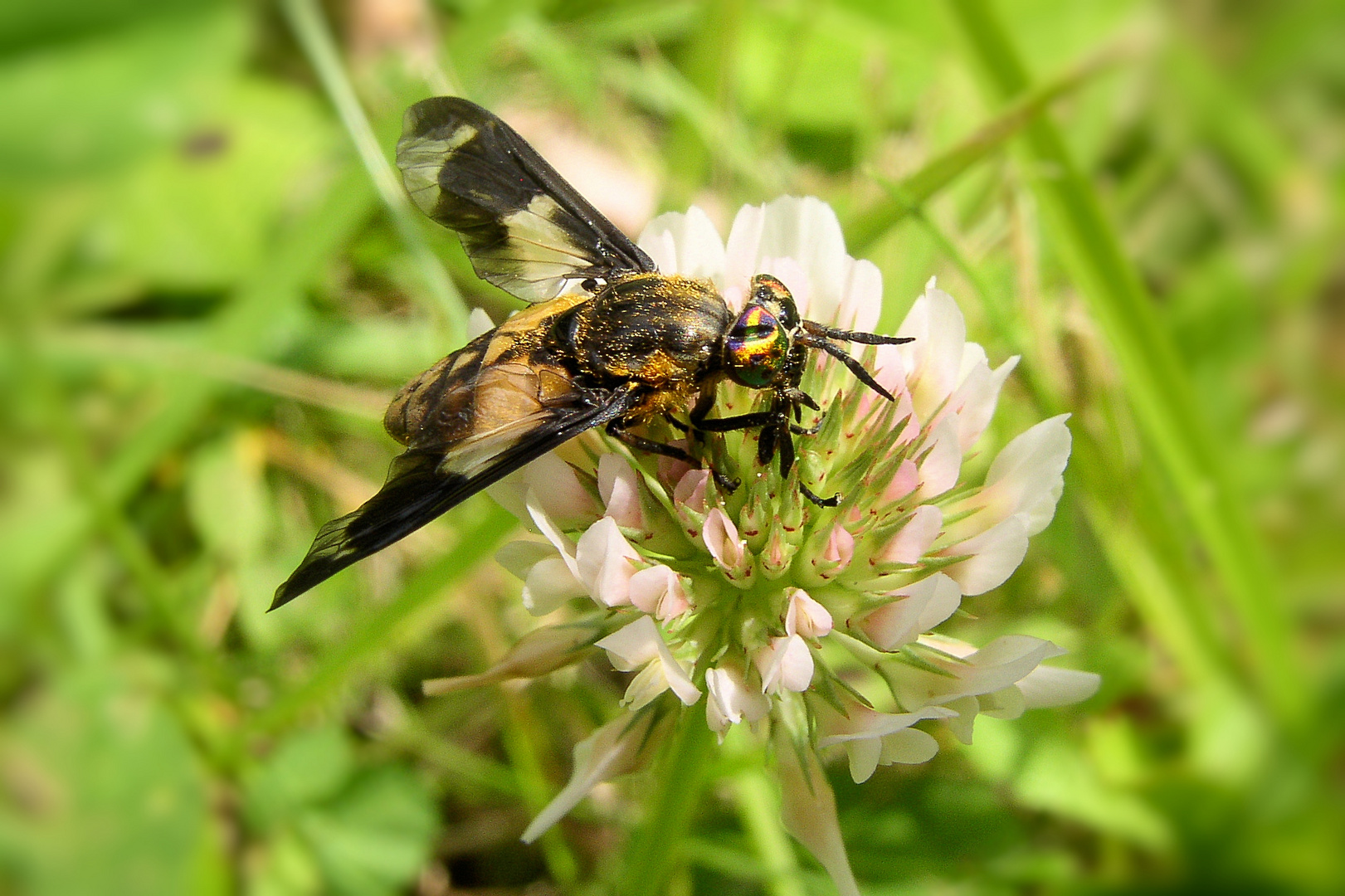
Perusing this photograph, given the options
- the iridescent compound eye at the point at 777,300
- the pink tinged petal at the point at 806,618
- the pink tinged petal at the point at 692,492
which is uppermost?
the iridescent compound eye at the point at 777,300

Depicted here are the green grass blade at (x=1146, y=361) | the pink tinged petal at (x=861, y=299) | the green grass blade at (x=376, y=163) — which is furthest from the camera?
the green grass blade at (x=376, y=163)

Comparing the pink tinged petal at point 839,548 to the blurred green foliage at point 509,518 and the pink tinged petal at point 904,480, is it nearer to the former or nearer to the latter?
the pink tinged petal at point 904,480

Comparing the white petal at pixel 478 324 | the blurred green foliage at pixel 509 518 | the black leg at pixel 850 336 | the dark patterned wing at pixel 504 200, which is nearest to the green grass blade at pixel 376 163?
the blurred green foliage at pixel 509 518

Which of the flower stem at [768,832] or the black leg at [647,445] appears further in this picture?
the flower stem at [768,832]

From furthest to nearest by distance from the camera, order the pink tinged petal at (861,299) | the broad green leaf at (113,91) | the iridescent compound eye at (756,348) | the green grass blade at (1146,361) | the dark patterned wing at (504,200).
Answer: the broad green leaf at (113,91), the green grass blade at (1146,361), the dark patterned wing at (504,200), the pink tinged petal at (861,299), the iridescent compound eye at (756,348)

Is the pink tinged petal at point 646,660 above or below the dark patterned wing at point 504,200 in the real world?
below

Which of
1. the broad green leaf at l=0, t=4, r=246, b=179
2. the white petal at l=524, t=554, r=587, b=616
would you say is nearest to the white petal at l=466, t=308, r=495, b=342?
the white petal at l=524, t=554, r=587, b=616
